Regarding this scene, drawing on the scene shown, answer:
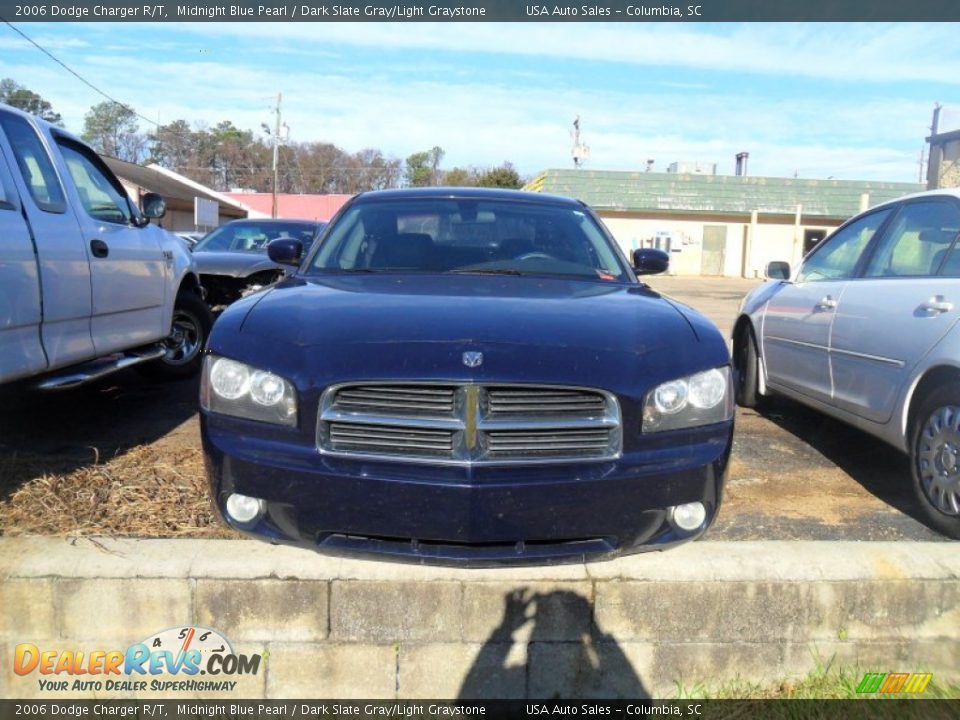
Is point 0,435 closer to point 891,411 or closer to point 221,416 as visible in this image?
point 221,416

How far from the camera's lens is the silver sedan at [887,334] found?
3363mm

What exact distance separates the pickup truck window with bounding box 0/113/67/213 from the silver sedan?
4.36 metres

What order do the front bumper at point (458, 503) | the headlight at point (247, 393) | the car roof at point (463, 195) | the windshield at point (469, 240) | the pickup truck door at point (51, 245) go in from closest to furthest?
the front bumper at point (458, 503), the headlight at point (247, 393), the windshield at point (469, 240), the pickup truck door at point (51, 245), the car roof at point (463, 195)

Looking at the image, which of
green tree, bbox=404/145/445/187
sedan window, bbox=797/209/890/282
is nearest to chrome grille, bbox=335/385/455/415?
sedan window, bbox=797/209/890/282

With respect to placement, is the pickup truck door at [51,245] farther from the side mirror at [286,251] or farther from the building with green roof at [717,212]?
the building with green roof at [717,212]

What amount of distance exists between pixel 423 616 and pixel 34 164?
3495 millimetres

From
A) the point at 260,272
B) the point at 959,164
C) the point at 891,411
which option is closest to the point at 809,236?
the point at 959,164

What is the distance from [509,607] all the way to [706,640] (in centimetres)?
71

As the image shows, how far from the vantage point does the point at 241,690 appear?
2619 mm

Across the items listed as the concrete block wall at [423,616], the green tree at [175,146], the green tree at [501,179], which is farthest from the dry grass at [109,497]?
the green tree at [175,146]

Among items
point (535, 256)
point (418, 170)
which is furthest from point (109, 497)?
point (418, 170)

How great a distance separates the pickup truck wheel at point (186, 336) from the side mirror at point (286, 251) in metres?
2.41

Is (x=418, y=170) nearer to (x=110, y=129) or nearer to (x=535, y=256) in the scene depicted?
(x=110, y=129)

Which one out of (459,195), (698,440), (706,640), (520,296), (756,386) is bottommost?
(706,640)
